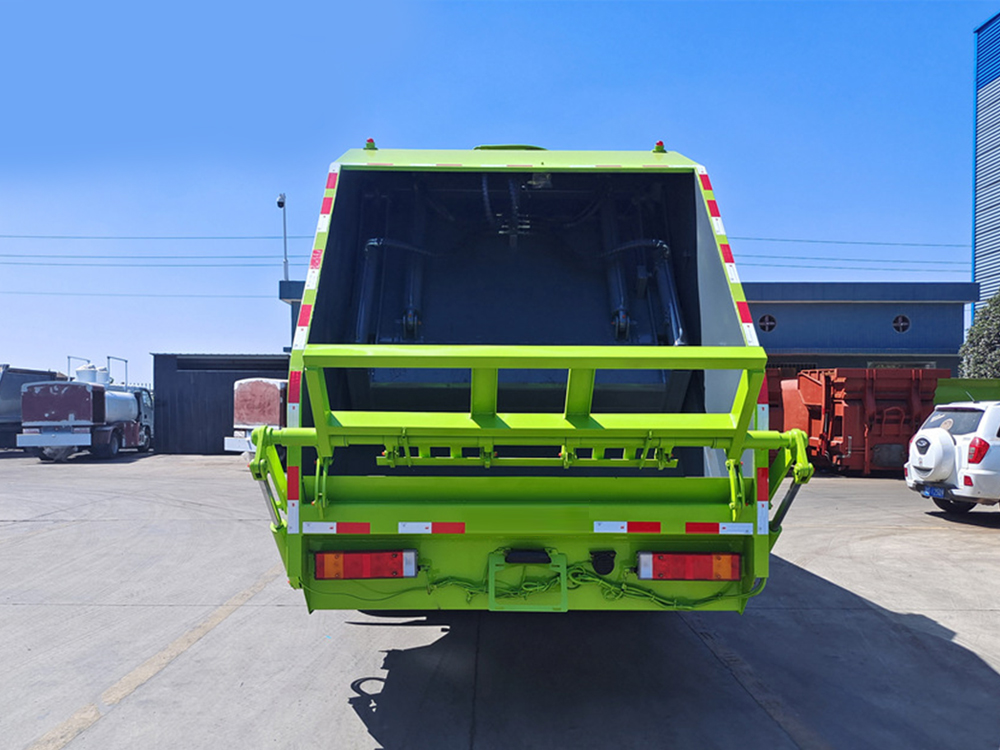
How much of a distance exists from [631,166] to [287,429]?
2.47m

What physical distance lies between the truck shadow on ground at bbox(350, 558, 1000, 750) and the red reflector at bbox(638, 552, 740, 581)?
0.76 metres

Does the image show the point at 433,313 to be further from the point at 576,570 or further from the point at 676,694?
the point at 676,694

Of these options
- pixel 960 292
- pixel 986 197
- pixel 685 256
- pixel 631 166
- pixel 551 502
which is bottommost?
pixel 551 502

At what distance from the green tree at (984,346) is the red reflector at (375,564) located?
2682 centimetres

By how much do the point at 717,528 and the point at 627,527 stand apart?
42cm

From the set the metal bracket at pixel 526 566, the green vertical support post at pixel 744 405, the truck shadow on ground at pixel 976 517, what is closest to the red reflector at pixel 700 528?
the green vertical support post at pixel 744 405

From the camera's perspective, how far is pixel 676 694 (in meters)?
3.77

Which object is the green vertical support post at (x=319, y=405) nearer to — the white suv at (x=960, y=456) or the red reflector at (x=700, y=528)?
the red reflector at (x=700, y=528)

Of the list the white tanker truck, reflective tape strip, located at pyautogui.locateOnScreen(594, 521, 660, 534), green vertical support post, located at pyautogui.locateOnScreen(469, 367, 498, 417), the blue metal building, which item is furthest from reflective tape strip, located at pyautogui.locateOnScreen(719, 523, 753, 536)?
the blue metal building

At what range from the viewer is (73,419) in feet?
62.4

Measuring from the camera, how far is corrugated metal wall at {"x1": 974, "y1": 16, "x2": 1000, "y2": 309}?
142ft

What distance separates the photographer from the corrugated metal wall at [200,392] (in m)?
21.3

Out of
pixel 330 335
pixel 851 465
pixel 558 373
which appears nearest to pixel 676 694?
pixel 558 373

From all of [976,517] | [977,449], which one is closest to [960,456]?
[977,449]
